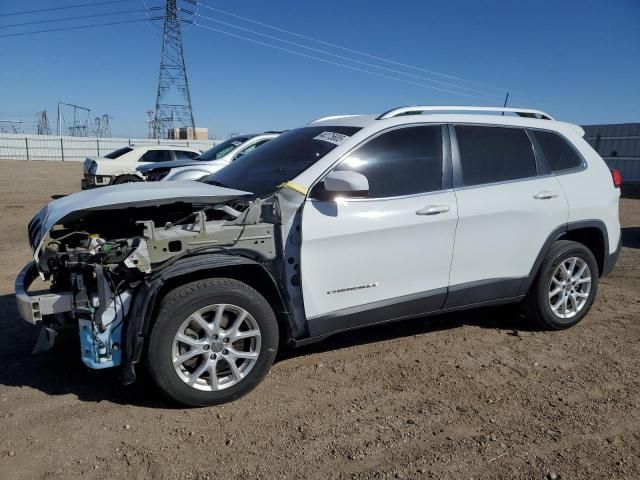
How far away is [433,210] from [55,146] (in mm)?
42655

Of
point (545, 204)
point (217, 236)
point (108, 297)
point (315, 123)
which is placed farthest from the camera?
point (315, 123)

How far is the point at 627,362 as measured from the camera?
13.2ft

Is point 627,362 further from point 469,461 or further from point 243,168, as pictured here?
point 243,168

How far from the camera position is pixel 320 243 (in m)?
3.42

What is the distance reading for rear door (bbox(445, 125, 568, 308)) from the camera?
400 centimetres

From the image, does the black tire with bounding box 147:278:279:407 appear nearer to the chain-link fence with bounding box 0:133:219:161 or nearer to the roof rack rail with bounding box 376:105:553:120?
the roof rack rail with bounding box 376:105:553:120

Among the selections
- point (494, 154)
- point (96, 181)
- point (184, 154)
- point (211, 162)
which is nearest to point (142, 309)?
point (494, 154)

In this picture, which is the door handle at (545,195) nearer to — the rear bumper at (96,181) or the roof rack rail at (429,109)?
the roof rack rail at (429,109)

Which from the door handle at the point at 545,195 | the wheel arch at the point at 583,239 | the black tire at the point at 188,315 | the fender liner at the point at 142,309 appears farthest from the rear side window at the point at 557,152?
the fender liner at the point at 142,309

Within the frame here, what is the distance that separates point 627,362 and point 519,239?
1.25 meters

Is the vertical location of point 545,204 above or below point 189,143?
below

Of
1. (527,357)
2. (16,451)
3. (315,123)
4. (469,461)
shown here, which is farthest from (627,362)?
(16,451)

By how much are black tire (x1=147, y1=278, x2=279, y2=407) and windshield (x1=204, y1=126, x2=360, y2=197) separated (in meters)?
0.83

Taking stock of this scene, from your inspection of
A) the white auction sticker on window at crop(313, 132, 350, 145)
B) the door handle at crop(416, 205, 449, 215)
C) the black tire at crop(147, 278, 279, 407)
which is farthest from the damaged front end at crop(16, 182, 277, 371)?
the door handle at crop(416, 205, 449, 215)
